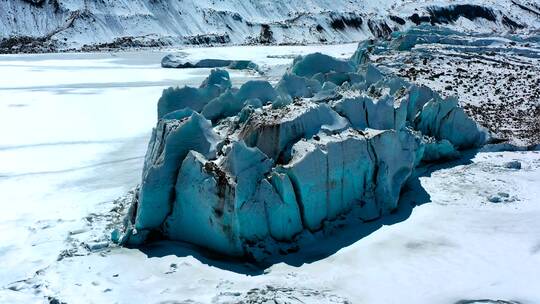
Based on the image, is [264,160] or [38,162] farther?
[38,162]

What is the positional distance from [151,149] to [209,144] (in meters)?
1.18

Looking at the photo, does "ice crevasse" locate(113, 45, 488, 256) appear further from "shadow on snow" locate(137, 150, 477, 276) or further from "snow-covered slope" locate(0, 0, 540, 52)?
"snow-covered slope" locate(0, 0, 540, 52)

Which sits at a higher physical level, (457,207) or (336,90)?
(336,90)

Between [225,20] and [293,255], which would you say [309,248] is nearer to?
[293,255]

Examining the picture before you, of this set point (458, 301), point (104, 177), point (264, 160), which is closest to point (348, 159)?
point (264, 160)

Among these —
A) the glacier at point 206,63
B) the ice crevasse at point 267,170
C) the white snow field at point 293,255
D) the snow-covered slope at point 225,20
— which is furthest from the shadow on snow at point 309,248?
the snow-covered slope at point 225,20

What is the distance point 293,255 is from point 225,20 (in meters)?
47.5

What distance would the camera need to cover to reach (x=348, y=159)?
8305mm

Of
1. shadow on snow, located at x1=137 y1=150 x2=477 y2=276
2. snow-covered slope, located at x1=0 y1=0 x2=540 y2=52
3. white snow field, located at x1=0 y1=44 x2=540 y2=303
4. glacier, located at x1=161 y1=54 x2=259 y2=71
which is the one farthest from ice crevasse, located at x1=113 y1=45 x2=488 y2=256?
snow-covered slope, located at x1=0 y1=0 x2=540 y2=52

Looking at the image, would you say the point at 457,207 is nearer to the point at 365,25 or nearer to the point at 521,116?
the point at 521,116

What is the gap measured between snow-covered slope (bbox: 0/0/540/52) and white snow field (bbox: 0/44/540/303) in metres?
32.2

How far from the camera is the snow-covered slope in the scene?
147ft

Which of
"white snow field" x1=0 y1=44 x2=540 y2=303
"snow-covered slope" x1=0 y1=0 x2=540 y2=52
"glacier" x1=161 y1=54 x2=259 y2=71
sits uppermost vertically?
"snow-covered slope" x1=0 y1=0 x2=540 y2=52

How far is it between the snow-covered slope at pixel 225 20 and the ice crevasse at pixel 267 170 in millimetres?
35556
